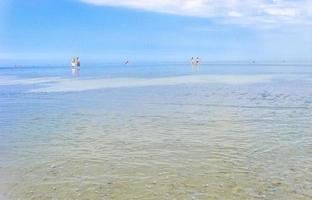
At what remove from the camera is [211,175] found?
10703 mm

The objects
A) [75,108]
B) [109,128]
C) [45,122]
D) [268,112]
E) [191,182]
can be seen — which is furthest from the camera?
[75,108]

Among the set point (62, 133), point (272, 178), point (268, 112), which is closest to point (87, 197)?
Result: point (272, 178)

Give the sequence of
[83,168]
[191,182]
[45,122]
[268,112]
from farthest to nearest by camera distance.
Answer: [268,112] < [45,122] < [83,168] < [191,182]

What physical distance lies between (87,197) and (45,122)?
11028 mm

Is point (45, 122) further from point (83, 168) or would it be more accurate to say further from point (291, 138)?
point (291, 138)

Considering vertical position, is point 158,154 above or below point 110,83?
below

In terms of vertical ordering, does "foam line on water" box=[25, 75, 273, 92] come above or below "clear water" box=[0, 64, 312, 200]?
above

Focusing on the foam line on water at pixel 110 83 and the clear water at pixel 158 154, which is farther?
the foam line on water at pixel 110 83

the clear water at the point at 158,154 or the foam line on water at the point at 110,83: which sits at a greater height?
the foam line on water at the point at 110,83

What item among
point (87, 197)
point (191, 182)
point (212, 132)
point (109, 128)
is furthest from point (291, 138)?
point (87, 197)

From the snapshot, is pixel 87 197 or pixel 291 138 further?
pixel 291 138

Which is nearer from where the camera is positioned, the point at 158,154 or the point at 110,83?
the point at 158,154

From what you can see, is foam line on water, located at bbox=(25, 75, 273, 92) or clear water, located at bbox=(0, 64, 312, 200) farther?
foam line on water, located at bbox=(25, 75, 273, 92)

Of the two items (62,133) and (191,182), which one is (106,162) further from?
(62,133)
